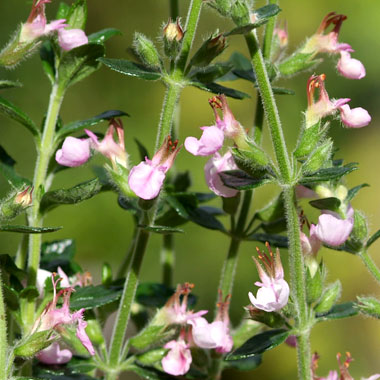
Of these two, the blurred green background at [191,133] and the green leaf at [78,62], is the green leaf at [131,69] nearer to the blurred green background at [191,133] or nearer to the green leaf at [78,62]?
the green leaf at [78,62]

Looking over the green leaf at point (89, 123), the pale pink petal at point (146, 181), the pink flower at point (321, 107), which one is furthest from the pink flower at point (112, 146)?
the pink flower at point (321, 107)

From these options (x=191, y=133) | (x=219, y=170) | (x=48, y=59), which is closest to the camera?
(x=219, y=170)

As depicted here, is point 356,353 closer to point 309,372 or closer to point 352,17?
point 352,17

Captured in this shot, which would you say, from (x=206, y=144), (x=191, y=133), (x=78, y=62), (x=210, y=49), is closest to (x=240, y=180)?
(x=206, y=144)

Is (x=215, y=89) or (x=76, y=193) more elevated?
(x=215, y=89)

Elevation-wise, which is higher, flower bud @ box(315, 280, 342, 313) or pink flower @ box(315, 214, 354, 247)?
pink flower @ box(315, 214, 354, 247)

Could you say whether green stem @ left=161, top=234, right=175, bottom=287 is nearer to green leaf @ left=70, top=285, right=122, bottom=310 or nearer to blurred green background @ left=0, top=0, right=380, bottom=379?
green leaf @ left=70, top=285, right=122, bottom=310

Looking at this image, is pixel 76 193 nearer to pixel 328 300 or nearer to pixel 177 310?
pixel 177 310

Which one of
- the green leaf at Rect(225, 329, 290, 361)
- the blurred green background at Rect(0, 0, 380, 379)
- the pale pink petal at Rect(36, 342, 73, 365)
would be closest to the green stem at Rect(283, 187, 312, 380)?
the green leaf at Rect(225, 329, 290, 361)
